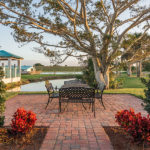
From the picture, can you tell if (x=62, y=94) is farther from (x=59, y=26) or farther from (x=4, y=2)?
(x=4, y=2)

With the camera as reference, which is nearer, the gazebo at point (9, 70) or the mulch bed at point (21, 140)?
the mulch bed at point (21, 140)

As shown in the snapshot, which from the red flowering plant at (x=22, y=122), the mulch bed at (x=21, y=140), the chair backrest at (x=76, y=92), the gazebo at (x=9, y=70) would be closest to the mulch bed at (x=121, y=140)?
the mulch bed at (x=21, y=140)

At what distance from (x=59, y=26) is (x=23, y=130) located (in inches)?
293

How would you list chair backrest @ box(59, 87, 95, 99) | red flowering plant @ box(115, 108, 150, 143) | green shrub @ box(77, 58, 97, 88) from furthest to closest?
green shrub @ box(77, 58, 97, 88), chair backrest @ box(59, 87, 95, 99), red flowering plant @ box(115, 108, 150, 143)

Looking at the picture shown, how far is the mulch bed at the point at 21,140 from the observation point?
2.57 meters

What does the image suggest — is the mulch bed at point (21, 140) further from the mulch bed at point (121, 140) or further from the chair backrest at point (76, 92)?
the chair backrest at point (76, 92)

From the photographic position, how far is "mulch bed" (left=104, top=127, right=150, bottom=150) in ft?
8.14

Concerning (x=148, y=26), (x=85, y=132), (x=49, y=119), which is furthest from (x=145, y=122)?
(x=148, y=26)

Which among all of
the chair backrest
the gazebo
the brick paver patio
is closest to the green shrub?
the chair backrest

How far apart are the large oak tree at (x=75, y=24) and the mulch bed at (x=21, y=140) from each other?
22.3ft

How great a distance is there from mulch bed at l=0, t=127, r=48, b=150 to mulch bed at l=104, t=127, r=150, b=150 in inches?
53.0

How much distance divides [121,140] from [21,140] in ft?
6.10

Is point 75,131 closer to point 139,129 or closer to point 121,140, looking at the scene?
point 121,140

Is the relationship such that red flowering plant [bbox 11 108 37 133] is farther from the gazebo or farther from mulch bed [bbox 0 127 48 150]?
the gazebo
